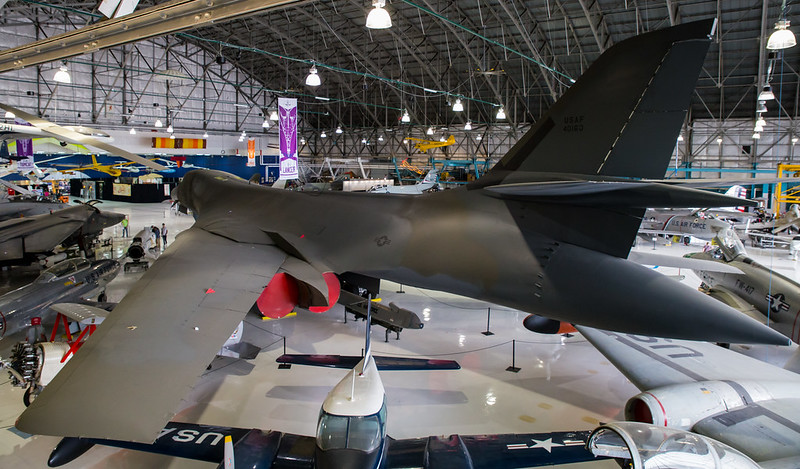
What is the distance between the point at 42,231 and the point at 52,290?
483 centimetres

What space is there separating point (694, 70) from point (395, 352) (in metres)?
5.93

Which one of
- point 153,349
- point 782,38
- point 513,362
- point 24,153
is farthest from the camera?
point 24,153

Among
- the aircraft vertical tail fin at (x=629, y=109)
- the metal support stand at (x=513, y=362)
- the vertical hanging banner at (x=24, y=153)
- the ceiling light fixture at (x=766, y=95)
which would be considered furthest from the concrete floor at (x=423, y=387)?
the vertical hanging banner at (x=24, y=153)

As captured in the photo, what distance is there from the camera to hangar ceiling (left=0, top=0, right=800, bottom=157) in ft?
68.3

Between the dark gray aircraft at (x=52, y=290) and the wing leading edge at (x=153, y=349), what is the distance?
4298 mm

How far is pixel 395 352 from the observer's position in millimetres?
8102

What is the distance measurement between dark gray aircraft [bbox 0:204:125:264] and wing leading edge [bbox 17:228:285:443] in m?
9.30

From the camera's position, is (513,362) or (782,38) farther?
(782,38)

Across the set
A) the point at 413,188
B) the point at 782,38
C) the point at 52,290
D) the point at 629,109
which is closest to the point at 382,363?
the point at 629,109

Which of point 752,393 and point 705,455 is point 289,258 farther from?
point 752,393

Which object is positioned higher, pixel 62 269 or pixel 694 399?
pixel 62 269

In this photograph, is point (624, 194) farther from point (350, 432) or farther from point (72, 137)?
point (72, 137)

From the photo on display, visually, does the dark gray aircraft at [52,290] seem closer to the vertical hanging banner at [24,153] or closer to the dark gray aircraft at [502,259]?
the dark gray aircraft at [502,259]

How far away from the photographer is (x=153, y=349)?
3736mm
